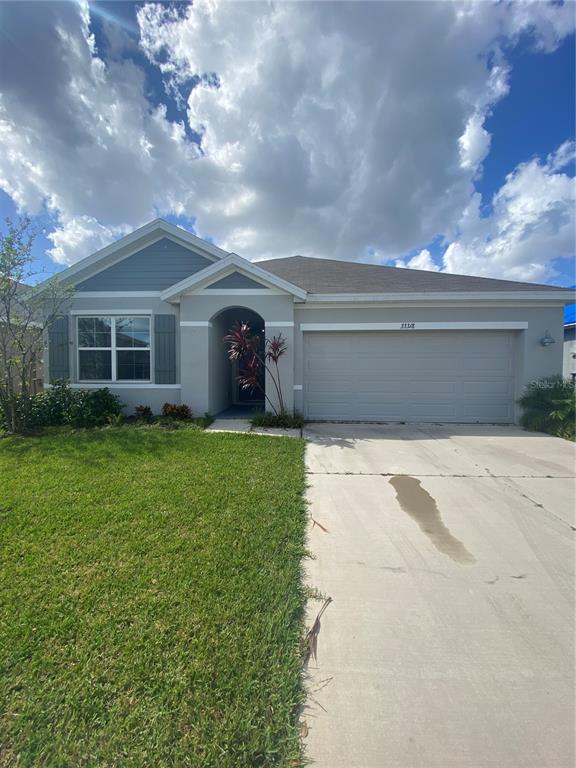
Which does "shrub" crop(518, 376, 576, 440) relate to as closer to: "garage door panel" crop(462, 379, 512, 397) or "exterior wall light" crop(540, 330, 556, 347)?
"garage door panel" crop(462, 379, 512, 397)

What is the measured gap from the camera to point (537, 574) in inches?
107

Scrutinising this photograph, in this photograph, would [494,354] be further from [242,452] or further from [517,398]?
[242,452]

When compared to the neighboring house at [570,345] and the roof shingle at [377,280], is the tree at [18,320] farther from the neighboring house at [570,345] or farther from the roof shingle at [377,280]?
the neighboring house at [570,345]

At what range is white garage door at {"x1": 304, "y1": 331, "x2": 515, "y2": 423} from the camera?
8461 mm

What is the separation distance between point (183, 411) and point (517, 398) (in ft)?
28.5

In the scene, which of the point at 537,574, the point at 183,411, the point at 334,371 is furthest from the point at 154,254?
the point at 537,574

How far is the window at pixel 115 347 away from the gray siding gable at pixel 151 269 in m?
0.91

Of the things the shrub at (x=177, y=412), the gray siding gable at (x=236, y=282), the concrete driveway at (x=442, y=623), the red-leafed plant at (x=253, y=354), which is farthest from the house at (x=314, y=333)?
the concrete driveway at (x=442, y=623)

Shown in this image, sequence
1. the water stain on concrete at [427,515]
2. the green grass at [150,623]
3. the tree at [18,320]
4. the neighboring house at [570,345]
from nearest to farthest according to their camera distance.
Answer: the green grass at [150,623] → the water stain on concrete at [427,515] → the tree at [18,320] → the neighboring house at [570,345]

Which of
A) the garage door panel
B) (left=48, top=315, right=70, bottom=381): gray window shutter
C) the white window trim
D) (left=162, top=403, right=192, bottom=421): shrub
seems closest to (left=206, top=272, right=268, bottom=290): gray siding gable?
the white window trim

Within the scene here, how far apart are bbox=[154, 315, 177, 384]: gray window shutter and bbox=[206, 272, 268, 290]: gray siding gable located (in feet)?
5.15

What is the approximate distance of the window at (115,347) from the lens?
8.91 meters

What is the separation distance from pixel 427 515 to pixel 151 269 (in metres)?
8.99

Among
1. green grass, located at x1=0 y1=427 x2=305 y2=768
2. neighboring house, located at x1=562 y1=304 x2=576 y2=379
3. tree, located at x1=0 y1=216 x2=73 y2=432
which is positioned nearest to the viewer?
green grass, located at x1=0 y1=427 x2=305 y2=768
